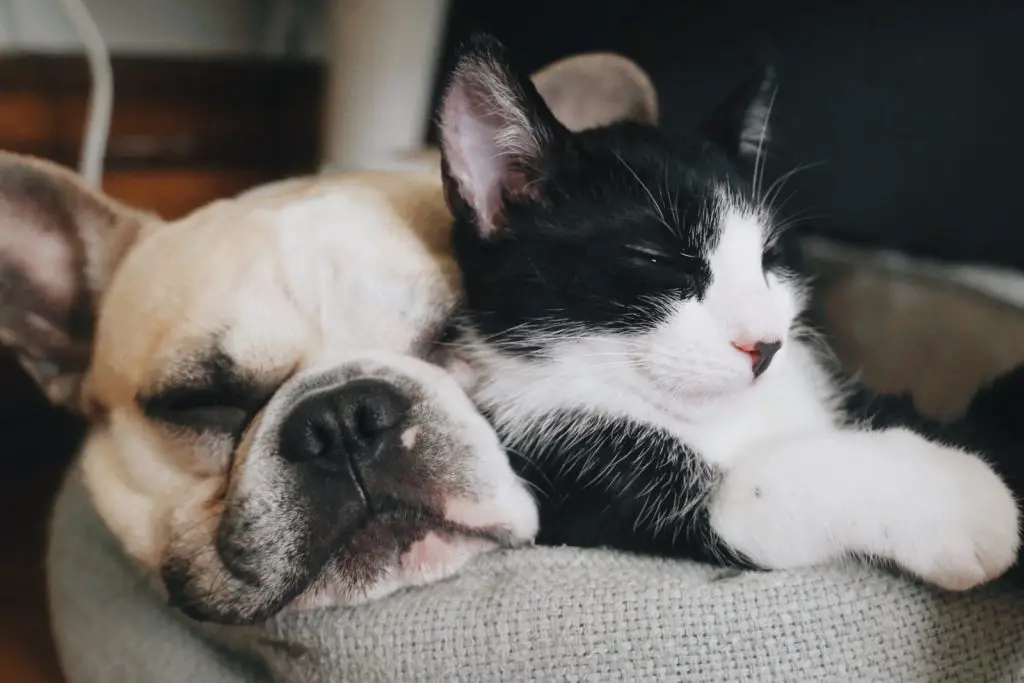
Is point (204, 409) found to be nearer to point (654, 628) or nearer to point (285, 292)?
point (285, 292)

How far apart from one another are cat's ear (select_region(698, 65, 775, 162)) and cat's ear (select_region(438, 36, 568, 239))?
24 centimetres

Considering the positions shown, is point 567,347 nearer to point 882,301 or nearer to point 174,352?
point 174,352

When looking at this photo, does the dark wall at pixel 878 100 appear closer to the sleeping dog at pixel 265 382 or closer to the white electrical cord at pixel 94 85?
the white electrical cord at pixel 94 85

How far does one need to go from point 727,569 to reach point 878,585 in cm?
11

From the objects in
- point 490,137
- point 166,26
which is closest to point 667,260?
point 490,137

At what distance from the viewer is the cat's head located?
2.44ft

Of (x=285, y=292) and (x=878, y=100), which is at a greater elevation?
(x=878, y=100)

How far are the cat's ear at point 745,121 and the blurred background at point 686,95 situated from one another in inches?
16.5

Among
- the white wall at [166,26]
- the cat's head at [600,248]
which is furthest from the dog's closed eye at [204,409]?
the white wall at [166,26]

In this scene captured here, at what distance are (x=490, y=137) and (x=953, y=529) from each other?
1.59 feet

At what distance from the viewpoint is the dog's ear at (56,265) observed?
1.00 metres

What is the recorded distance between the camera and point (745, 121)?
3.14 ft

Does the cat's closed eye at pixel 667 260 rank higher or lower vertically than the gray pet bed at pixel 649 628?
higher

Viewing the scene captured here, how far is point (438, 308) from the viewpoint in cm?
85
